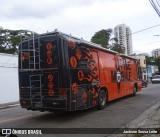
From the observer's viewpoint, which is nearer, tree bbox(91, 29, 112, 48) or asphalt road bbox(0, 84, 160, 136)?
asphalt road bbox(0, 84, 160, 136)

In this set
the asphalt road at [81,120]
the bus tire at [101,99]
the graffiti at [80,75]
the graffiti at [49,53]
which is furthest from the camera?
the bus tire at [101,99]

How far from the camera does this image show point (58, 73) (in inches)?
420

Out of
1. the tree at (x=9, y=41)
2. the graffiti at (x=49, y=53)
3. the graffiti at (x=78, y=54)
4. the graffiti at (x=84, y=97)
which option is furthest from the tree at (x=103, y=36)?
the graffiti at (x=49, y=53)

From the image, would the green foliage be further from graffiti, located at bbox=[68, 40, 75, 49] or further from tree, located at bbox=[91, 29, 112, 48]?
graffiti, located at bbox=[68, 40, 75, 49]

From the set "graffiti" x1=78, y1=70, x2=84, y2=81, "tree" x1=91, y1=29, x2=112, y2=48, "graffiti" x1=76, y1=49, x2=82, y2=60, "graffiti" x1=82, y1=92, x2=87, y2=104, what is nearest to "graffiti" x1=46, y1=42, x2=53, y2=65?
"graffiti" x1=76, y1=49, x2=82, y2=60

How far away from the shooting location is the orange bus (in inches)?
419

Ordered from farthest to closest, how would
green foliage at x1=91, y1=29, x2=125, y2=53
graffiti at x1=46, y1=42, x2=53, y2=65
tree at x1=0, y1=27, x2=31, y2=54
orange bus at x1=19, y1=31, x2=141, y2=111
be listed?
green foliage at x1=91, y1=29, x2=125, y2=53 < tree at x1=0, y1=27, x2=31, y2=54 < graffiti at x1=46, y1=42, x2=53, y2=65 < orange bus at x1=19, y1=31, x2=141, y2=111

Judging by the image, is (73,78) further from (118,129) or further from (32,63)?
(118,129)

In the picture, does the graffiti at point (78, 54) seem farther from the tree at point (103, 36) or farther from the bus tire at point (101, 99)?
the tree at point (103, 36)

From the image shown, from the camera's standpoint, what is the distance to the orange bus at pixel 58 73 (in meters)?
10.6

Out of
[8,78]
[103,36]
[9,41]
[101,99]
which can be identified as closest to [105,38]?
[103,36]

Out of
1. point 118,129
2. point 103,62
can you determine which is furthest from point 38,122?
point 103,62

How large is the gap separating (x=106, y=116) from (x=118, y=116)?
0.48 meters

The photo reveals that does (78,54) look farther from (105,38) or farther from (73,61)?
(105,38)
